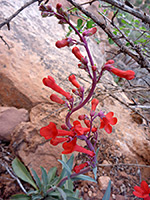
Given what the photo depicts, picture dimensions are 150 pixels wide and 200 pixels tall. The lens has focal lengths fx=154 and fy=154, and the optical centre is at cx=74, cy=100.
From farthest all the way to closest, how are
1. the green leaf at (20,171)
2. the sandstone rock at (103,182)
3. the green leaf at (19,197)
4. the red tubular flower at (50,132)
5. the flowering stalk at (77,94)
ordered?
the sandstone rock at (103,182), the green leaf at (20,171), the green leaf at (19,197), the red tubular flower at (50,132), the flowering stalk at (77,94)

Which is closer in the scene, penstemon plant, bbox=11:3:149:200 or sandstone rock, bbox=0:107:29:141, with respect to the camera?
penstemon plant, bbox=11:3:149:200

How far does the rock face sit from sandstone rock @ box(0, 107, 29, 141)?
4.4 inches

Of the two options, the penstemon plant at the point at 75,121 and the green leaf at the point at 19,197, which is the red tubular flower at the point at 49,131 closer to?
the penstemon plant at the point at 75,121

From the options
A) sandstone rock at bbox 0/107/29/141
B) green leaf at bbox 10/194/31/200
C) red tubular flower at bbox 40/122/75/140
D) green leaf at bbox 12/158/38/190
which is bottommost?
green leaf at bbox 10/194/31/200

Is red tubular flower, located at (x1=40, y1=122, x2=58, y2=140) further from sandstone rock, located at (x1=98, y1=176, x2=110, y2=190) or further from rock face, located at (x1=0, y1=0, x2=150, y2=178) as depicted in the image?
sandstone rock, located at (x1=98, y1=176, x2=110, y2=190)

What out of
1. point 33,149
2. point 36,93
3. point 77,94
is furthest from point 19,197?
point 36,93

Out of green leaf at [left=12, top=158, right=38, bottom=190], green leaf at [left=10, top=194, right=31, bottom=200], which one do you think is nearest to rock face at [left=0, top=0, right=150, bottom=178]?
green leaf at [left=12, top=158, right=38, bottom=190]

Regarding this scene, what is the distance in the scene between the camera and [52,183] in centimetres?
147

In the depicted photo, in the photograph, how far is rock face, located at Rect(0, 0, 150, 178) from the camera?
1812 millimetres

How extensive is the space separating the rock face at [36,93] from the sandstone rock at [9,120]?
0.11 m

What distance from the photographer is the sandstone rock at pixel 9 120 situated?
6.32ft

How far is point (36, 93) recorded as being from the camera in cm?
214

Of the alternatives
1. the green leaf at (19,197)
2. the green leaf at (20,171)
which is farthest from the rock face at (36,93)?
the green leaf at (19,197)

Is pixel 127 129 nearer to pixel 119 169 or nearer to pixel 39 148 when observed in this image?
pixel 119 169
